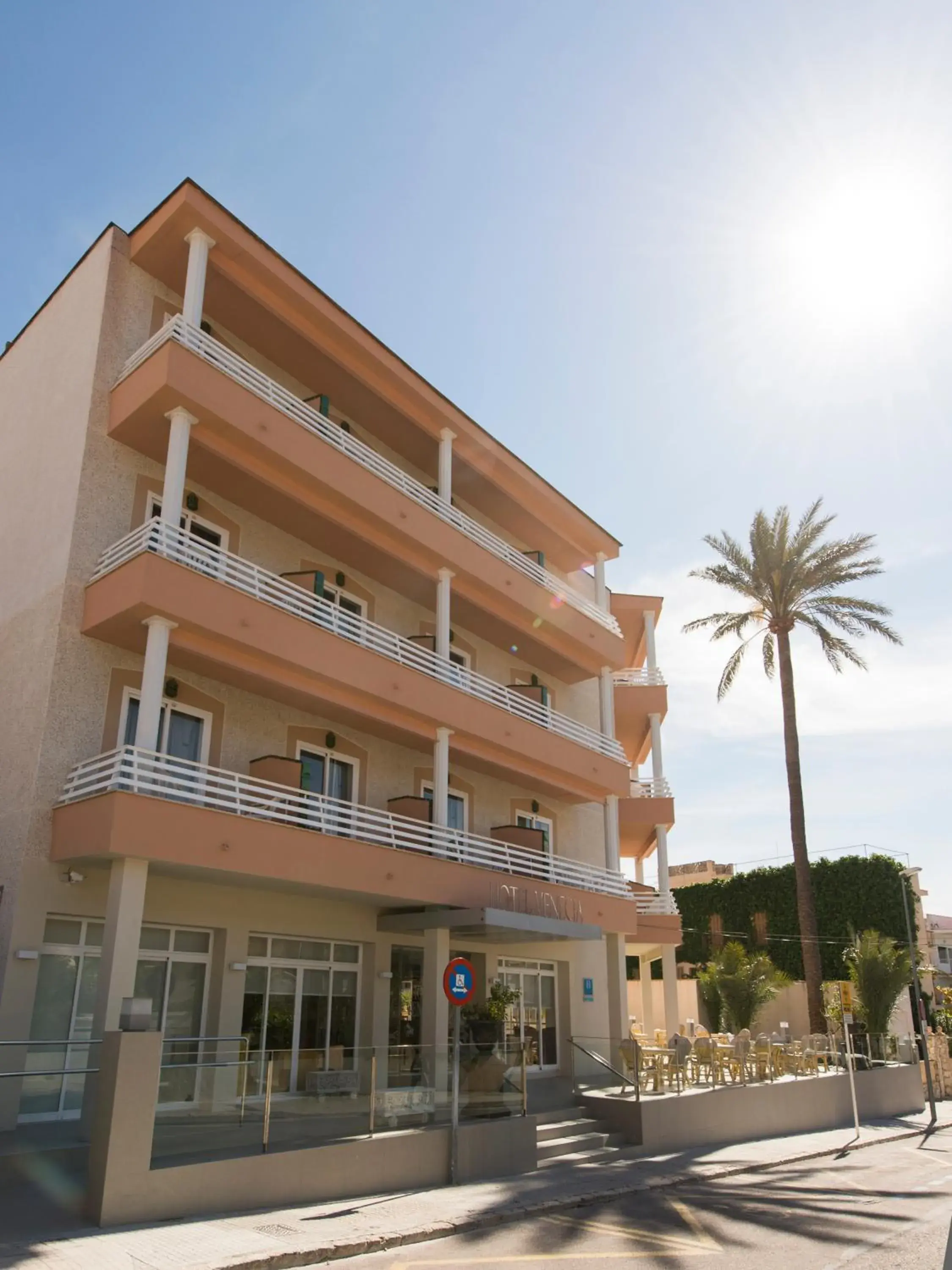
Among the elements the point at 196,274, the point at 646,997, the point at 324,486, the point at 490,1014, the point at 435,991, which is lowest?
the point at 490,1014

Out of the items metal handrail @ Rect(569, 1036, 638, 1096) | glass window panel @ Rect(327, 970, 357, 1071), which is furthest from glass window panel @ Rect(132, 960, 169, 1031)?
metal handrail @ Rect(569, 1036, 638, 1096)

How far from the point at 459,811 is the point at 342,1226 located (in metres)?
12.8

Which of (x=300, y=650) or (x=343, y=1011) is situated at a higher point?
(x=300, y=650)

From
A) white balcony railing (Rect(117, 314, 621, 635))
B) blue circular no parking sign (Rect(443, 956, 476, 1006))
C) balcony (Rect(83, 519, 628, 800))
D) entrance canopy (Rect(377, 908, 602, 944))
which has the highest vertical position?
white balcony railing (Rect(117, 314, 621, 635))

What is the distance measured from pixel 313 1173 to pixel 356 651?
881cm

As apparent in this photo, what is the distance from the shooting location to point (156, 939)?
51.4 feet

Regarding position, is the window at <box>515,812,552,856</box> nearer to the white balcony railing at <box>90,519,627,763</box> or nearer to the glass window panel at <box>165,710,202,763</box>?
the white balcony railing at <box>90,519,627,763</box>

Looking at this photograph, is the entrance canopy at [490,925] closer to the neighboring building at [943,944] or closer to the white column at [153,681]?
the white column at [153,681]

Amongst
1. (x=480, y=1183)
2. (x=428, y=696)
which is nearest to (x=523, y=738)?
(x=428, y=696)

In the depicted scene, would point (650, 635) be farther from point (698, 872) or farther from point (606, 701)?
point (698, 872)

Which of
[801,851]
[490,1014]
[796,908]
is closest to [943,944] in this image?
[796,908]

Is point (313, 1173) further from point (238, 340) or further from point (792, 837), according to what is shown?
point (792, 837)

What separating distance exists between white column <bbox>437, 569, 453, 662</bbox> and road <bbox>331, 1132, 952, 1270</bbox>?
1086 cm

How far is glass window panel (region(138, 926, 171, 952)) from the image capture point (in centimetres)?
1551
